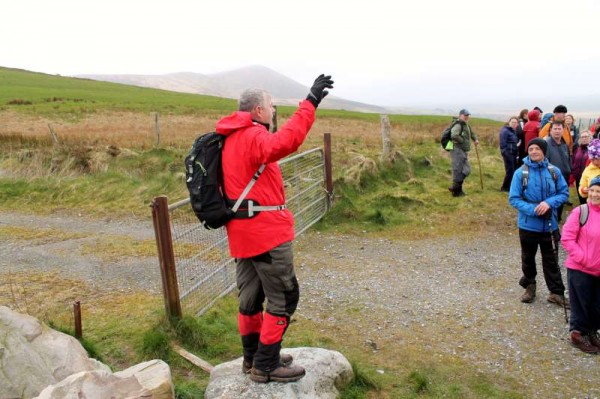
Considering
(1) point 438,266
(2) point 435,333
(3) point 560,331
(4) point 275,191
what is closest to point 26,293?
(4) point 275,191

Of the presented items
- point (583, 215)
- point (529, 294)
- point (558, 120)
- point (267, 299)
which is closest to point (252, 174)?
point (267, 299)

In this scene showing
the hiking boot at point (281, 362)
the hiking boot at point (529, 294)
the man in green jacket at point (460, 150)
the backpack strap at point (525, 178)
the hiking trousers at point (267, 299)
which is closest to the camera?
the hiking trousers at point (267, 299)

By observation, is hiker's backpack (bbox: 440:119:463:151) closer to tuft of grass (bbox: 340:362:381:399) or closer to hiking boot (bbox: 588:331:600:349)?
hiking boot (bbox: 588:331:600:349)

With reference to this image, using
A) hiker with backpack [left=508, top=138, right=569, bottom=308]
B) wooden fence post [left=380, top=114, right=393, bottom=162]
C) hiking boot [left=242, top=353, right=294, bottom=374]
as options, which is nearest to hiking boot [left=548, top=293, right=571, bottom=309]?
hiker with backpack [left=508, top=138, right=569, bottom=308]

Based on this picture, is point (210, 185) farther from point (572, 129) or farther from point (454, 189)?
point (572, 129)

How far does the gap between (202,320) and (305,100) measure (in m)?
3.37

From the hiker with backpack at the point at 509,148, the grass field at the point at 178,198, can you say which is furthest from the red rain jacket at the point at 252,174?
the hiker with backpack at the point at 509,148

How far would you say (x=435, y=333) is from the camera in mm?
6035

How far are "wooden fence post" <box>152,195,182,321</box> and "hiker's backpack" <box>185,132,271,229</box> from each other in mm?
1479

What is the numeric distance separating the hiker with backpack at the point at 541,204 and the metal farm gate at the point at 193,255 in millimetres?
3861

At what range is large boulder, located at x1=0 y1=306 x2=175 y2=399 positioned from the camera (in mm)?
3371

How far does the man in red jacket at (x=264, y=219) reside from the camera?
3.62 metres

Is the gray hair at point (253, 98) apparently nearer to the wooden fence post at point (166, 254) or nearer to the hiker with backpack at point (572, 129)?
the wooden fence post at point (166, 254)

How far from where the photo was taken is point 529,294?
682 centimetres
